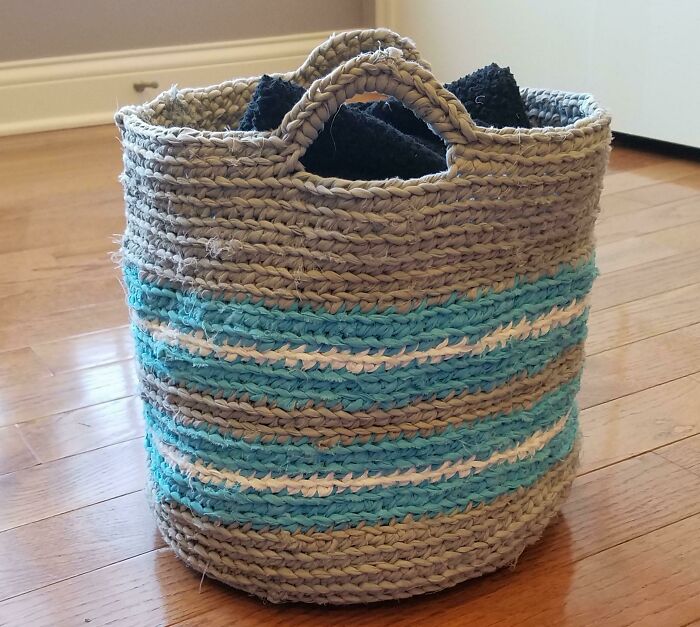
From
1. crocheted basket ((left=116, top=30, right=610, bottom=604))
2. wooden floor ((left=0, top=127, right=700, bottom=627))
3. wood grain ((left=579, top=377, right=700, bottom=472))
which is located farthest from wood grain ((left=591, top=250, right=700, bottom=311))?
crocheted basket ((left=116, top=30, right=610, bottom=604))

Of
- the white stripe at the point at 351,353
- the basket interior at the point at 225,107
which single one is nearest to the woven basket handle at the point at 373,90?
the white stripe at the point at 351,353

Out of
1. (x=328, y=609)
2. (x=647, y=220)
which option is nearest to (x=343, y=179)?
(x=328, y=609)

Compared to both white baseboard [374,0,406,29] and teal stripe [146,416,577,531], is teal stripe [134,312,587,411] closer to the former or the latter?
teal stripe [146,416,577,531]

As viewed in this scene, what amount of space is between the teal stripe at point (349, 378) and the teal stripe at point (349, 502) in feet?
0.22

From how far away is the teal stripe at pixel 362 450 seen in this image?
0.59 m

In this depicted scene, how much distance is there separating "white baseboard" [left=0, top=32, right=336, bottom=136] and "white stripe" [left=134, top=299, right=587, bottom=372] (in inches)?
62.9

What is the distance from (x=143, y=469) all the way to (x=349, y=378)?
34cm

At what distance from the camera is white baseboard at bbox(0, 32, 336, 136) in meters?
2.10

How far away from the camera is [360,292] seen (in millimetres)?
559

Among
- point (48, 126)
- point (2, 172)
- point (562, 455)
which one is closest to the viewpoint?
point (562, 455)

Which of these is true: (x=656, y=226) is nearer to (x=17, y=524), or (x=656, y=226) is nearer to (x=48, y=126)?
(x=17, y=524)

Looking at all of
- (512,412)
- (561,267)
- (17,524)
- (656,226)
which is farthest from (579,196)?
(656,226)

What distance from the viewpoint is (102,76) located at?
7.12ft

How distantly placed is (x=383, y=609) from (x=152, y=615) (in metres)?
0.17
